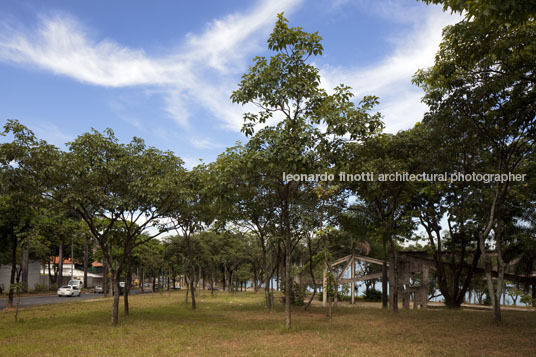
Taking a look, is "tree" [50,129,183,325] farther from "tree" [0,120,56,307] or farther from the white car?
the white car

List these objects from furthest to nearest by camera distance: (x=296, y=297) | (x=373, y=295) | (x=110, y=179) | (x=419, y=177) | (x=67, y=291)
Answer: (x=67, y=291), (x=373, y=295), (x=296, y=297), (x=419, y=177), (x=110, y=179)

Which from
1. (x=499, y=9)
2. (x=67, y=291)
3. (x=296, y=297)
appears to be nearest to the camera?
(x=499, y=9)

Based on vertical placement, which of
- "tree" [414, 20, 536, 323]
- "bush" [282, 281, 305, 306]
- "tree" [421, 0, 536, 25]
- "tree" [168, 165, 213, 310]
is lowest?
"bush" [282, 281, 305, 306]

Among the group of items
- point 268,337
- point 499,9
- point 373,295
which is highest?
point 499,9

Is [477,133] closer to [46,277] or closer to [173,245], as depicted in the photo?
[173,245]

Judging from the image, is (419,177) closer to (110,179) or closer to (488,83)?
(488,83)

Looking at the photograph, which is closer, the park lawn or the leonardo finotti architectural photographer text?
the park lawn

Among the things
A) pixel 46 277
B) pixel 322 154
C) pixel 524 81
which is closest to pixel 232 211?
pixel 322 154

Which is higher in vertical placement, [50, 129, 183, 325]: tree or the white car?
[50, 129, 183, 325]: tree

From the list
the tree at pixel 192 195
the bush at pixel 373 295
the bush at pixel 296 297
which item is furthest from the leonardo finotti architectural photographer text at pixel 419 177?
the bush at pixel 373 295

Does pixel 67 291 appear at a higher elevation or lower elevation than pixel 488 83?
lower

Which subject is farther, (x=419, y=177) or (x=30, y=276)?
(x=30, y=276)

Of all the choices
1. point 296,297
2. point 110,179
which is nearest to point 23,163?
point 110,179

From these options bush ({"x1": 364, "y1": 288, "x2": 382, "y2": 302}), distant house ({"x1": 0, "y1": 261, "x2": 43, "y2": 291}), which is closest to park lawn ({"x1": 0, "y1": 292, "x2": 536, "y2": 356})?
bush ({"x1": 364, "y1": 288, "x2": 382, "y2": 302})
